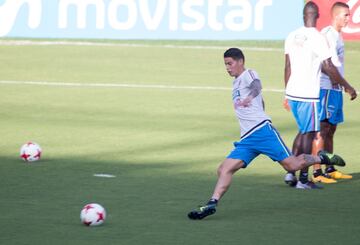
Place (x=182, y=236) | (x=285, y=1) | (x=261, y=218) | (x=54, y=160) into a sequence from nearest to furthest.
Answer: (x=182, y=236), (x=261, y=218), (x=54, y=160), (x=285, y=1)

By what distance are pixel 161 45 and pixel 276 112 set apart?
13168mm

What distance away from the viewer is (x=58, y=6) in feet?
113

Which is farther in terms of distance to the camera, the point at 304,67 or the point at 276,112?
the point at 276,112

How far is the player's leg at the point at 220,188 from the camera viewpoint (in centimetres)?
1151

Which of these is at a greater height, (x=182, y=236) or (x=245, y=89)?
(x=245, y=89)

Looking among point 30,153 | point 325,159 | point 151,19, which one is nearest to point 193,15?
point 151,19

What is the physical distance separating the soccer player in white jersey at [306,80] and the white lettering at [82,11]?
68.7ft

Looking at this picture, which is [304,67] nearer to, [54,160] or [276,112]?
[54,160]

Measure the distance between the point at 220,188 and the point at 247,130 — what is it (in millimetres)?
760

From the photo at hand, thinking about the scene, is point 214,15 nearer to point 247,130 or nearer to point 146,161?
point 146,161

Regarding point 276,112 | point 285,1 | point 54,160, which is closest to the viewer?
point 54,160

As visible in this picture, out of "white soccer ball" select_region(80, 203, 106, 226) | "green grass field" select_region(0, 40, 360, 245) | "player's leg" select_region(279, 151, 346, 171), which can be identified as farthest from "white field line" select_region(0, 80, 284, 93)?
"white soccer ball" select_region(80, 203, 106, 226)

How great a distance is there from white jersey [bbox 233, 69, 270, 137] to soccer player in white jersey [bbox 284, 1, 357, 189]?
5.41ft

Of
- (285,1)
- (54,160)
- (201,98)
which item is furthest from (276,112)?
(285,1)
